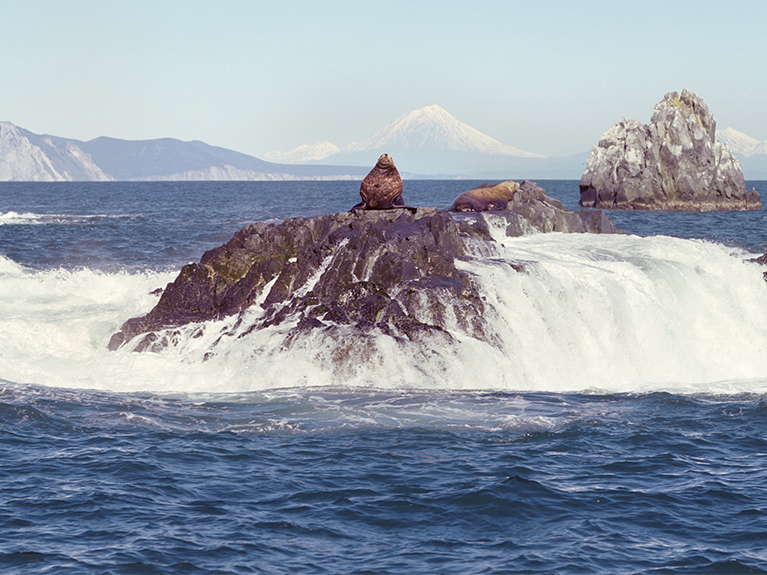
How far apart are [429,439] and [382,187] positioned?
13.7 metres

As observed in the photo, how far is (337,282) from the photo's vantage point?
29078 millimetres

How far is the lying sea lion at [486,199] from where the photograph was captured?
193 ft

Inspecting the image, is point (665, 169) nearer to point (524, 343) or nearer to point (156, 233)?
point (156, 233)

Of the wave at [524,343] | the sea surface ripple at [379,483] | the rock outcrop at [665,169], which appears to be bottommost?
the sea surface ripple at [379,483]

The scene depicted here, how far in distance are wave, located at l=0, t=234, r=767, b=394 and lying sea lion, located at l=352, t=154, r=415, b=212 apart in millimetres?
4302

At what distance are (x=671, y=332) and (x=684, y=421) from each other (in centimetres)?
897

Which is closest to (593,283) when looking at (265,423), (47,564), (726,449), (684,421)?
(684,421)

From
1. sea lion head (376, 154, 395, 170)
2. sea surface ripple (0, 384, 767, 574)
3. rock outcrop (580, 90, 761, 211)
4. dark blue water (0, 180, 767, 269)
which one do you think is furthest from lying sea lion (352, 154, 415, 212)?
rock outcrop (580, 90, 761, 211)

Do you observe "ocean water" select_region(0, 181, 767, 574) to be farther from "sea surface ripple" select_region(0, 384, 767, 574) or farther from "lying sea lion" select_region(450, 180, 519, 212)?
"lying sea lion" select_region(450, 180, 519, 212)

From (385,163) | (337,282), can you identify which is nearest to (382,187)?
(385,163)

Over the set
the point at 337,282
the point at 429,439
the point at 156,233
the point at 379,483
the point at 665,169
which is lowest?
the point at 379,483

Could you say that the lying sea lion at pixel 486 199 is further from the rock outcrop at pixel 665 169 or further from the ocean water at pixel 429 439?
the rock outcrop at pixel 665 169

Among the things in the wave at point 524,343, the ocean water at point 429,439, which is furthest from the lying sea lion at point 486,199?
the ocean water at point 429,439

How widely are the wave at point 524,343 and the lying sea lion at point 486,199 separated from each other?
2111 cm
